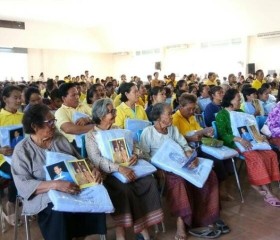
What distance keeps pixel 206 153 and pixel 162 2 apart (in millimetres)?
9376

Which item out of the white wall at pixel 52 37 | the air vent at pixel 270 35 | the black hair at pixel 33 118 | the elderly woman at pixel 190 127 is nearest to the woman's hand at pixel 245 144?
the elderly woman at pixel 190 127

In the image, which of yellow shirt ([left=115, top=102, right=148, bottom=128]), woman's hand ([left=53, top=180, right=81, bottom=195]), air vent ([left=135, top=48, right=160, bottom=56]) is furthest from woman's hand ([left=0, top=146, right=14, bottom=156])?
air vent ([left=135, top=48, right=160, bottom=56])

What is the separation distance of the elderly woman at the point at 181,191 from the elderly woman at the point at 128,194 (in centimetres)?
19

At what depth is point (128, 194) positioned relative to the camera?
7.49 ft

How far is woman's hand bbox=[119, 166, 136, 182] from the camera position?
2.26m

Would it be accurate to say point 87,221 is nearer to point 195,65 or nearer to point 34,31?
point 195,65

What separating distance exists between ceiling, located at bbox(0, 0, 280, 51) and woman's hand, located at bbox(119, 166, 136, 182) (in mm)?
9275

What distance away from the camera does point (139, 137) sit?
2.83 m

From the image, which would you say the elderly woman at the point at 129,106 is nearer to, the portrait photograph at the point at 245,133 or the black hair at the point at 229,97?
the black hair at the point at 229,97

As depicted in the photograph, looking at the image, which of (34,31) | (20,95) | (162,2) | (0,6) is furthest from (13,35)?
(20,95)

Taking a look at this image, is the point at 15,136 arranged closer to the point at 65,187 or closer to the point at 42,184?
the point at 42,184

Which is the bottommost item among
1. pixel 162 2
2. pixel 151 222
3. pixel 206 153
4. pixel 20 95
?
pixel 151 222

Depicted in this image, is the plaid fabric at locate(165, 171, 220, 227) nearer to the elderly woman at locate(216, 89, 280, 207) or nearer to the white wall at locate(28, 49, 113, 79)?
the elderly woman at locate(216, 89, 280, 207)

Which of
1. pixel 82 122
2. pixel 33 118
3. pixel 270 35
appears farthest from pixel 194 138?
pixel 270 35
